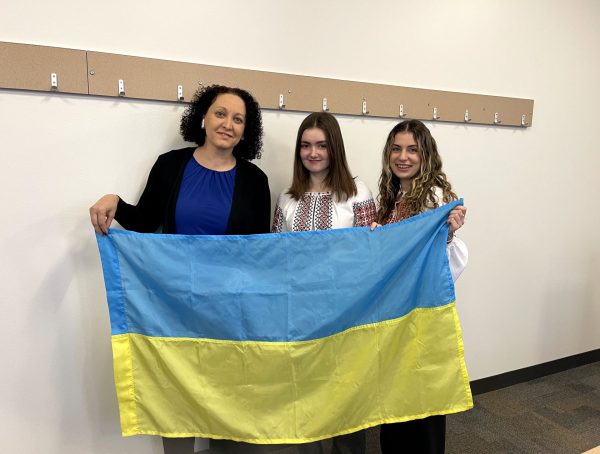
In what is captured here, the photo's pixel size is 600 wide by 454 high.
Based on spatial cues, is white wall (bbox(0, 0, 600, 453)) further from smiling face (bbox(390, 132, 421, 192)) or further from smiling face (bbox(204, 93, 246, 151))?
smiling face (bbox(390, 132, 421, 192))

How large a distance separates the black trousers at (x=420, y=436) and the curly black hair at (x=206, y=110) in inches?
49.2

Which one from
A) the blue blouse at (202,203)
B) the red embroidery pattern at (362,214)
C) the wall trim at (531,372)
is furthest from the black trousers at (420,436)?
the wall trim at (531,372)

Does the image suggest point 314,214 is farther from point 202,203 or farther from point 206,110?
point 206,110

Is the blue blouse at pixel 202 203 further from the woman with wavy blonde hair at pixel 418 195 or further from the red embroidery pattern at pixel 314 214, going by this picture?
the woman with wavy blonde hair at pixel 418 195

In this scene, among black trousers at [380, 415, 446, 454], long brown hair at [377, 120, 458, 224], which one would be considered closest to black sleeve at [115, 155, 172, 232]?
long brown hair at [377, 120, 458, 224]

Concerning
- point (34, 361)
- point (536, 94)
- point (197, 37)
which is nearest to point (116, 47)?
point (197, 37)

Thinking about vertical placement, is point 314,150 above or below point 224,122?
below

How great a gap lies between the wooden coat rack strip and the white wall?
48 millimetres

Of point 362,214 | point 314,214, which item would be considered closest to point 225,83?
point 314,214

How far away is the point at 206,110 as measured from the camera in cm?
178

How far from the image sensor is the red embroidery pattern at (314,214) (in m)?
1.77

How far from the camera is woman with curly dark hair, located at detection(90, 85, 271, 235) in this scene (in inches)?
66.9

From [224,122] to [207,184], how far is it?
24 centimetres

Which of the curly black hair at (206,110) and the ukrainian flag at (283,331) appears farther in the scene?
the curly black hair at (206,110)
